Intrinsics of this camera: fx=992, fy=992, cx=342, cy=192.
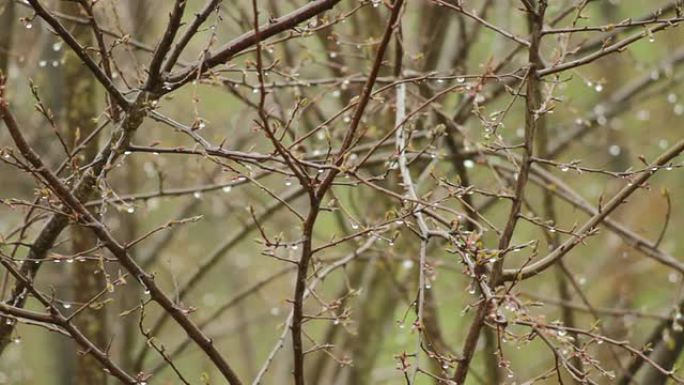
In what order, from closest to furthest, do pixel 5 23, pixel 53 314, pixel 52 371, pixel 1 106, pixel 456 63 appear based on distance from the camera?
pixel 1 106 → pixel 53 314 → pixel 456 63 → pixel 5 23 → pixel 52 371

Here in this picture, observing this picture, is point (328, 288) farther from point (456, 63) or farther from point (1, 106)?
point (1, 106)

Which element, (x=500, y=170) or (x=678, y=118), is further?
(x=678, y=118)

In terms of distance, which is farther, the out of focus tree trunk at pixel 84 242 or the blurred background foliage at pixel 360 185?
the blurred background foliage at pixel 360 185

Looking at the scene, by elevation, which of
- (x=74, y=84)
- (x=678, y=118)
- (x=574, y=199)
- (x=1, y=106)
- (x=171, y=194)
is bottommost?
(x=1, y=106)

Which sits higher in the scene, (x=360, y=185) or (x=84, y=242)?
(x=360, y=185)

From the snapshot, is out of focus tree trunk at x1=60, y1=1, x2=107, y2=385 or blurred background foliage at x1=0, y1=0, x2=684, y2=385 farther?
blurred background foliage at x1=0, y1=0, x2=684, y2=385

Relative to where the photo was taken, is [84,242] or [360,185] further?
[360,185]

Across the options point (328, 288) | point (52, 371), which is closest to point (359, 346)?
point (52, 371)

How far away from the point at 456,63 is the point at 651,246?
1.63 m

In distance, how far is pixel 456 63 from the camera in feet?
15.3

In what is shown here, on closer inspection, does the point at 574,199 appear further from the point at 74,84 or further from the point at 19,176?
the point at 19,176

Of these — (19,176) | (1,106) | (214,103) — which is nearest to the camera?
(1,106)

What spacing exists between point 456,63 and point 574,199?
130cm

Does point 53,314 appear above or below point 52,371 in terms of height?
below
